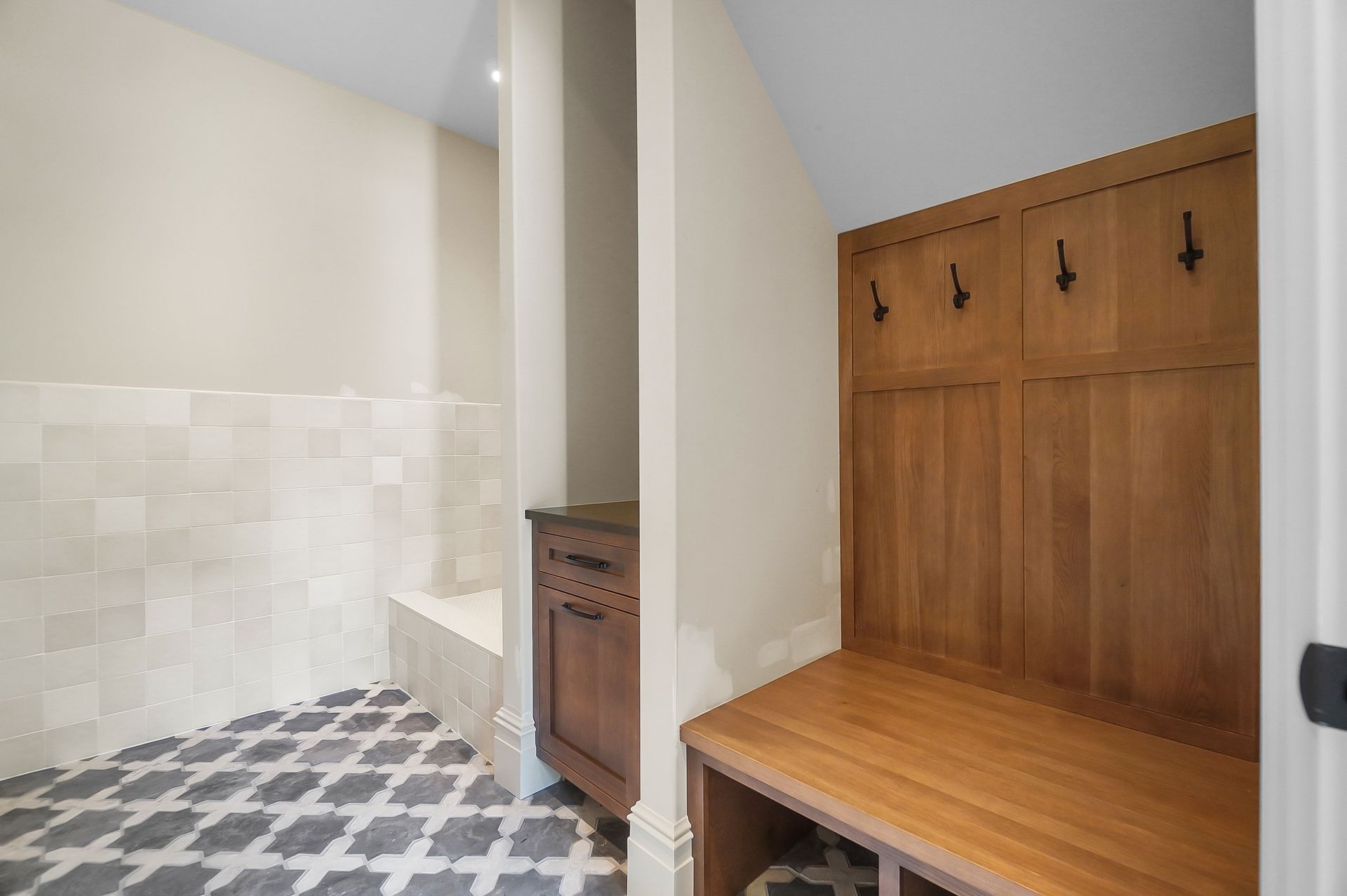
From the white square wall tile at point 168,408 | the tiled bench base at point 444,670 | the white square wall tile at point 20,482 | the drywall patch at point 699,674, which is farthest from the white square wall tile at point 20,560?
the drywall patch at point 699,674

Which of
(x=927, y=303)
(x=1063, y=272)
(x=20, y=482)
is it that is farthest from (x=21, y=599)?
(x=1063, y=272)

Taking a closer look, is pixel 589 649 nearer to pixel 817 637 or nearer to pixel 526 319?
pixel 817 637

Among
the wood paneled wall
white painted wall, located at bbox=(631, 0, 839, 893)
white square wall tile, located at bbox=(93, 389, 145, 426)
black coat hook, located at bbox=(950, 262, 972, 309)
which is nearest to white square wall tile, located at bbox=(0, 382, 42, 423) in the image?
white square wall tile, located at bbox=(93, 389, 145, 426)

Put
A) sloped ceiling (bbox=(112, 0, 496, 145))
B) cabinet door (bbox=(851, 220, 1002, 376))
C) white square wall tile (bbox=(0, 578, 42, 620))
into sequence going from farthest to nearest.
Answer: sloped ceiling (bbox=(112, 0, 496, 145))
white square wall tile (bbox=(0, 578, 42, 620))
cabinet door (bbox=(851, 220, 1002, 376))

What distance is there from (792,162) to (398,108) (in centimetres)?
227

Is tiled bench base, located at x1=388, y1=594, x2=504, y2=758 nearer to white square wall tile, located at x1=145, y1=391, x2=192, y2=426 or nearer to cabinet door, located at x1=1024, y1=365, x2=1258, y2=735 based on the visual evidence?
white square wall tile, located at x1=145, y1=391, x2=192, y2=426

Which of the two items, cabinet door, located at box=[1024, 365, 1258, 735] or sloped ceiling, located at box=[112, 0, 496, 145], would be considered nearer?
cabinet door, located at box=[1024, 365, 1258, 735]

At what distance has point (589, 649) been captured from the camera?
5.41 ft

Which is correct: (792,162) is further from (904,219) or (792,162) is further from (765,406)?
(765,406)

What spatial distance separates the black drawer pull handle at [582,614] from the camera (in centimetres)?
160

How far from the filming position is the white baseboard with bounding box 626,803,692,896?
1.30 m

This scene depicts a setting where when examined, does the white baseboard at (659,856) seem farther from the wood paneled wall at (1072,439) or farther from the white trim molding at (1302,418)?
the white trim molding at (1302,418)

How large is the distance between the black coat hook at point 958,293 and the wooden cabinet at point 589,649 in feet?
3.23

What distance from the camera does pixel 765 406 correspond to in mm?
1510
